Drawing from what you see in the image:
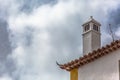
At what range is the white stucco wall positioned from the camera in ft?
58.3

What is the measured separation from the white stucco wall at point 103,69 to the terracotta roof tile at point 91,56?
0.15 meters

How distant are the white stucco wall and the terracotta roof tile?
0.15 metres

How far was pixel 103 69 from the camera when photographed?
1822 centimetres

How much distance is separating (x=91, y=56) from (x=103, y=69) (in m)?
0.85

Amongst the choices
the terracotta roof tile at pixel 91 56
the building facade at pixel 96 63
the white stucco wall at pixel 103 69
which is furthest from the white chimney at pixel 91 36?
the white stucco wall at pixel 103 69

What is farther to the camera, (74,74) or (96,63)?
(74,74)

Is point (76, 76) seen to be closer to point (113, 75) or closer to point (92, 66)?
point (92, 66)

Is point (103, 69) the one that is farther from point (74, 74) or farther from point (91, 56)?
point (74, 74)

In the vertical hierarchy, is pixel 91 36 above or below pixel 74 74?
above

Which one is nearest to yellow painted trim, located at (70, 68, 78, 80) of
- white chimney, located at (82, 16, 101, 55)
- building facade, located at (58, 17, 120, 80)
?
building facade, located at (58, 17, 120, 80)

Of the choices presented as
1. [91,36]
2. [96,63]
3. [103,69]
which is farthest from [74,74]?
[91,36]

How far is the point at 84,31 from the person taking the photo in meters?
21.3

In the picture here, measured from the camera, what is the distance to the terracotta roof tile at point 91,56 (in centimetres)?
1785

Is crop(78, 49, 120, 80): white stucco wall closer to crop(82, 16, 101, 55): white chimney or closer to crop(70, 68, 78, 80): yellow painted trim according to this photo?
crop(70, 68, 78, 80): yellow painted trim
